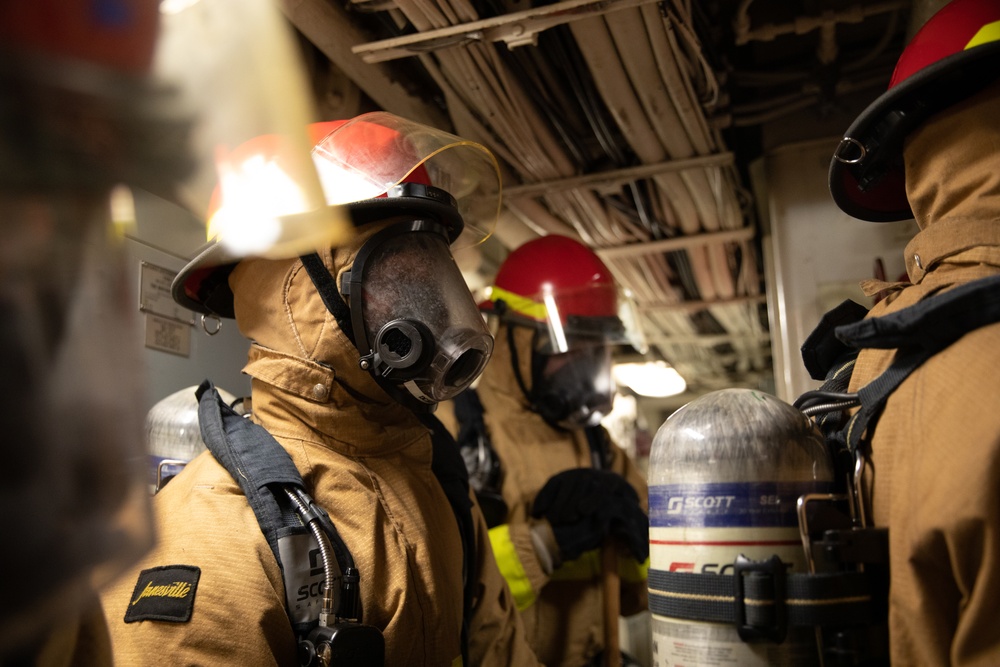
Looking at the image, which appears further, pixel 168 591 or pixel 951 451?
pixel 168 591

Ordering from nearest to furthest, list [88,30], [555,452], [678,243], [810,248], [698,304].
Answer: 1. [88,30]
2. [810,248]
3. [555,452]
4. [678,243]
5. [698,304]

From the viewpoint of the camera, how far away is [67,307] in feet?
2.07

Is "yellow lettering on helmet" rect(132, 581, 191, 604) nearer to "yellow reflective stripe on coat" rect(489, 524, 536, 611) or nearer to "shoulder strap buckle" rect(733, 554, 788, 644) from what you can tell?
"shoulder strap buckle" rect(733, 554, 788, 644)

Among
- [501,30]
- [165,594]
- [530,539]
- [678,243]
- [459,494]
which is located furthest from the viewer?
[678,243]

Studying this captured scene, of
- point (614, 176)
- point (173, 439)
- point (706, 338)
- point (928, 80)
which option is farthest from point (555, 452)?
point (706, 338)

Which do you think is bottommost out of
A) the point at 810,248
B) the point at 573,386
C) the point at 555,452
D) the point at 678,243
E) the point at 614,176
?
the point at 555,452

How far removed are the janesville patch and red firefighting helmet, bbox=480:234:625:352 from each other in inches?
76.3

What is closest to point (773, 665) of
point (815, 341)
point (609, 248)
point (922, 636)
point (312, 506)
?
point (922, 636)

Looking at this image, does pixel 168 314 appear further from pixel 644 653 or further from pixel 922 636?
pixel 644 653

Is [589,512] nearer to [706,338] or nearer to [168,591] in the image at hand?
[168,591]

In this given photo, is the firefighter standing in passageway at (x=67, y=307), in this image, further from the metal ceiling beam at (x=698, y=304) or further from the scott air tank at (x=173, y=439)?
the metal ceiling beam at (x=698, y=304)

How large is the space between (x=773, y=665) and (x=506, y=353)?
88.0 inches

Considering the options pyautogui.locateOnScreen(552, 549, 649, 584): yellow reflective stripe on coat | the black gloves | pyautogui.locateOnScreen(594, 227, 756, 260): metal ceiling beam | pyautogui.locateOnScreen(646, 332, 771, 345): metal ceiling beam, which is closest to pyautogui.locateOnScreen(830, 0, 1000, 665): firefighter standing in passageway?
the black gloves

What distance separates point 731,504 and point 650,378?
5699 millimetres
